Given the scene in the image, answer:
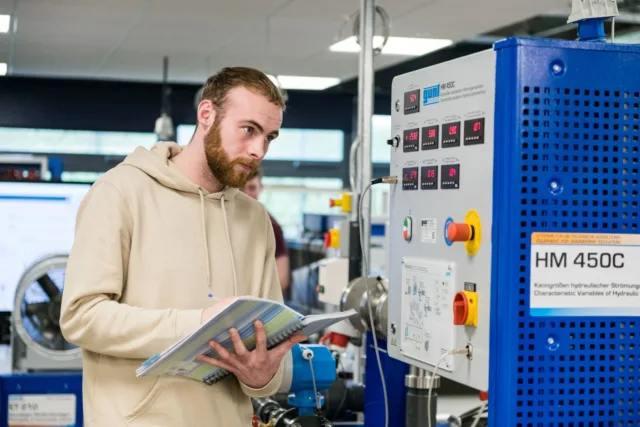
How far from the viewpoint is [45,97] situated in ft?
38.3

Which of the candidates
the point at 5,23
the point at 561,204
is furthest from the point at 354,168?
the point at 5,23

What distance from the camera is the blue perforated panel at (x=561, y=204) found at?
5.75 feet

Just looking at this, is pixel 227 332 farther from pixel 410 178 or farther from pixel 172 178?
pixel 410 178

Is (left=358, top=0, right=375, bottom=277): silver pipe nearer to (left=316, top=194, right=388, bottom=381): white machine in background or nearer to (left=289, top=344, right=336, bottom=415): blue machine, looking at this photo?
(left=316, top=194, right=388, bottom=381): white machine in background

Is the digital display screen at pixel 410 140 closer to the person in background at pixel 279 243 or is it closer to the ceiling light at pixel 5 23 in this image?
the person in background at pixel 279 243

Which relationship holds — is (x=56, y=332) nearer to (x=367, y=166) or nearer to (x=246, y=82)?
(x=367, y=166)

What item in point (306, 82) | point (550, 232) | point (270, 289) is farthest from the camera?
point (306, 82)

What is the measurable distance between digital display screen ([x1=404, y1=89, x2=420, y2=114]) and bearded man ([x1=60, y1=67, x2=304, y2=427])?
30 centimetres

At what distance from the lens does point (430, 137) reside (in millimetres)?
2068

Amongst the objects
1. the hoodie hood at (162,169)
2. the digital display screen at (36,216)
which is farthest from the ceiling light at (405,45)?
the hoodie hood at (162,169)

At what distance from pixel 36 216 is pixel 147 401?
2.80 metres

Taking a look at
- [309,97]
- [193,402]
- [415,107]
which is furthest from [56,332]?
[309,97]

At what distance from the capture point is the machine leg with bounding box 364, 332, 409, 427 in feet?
9.28

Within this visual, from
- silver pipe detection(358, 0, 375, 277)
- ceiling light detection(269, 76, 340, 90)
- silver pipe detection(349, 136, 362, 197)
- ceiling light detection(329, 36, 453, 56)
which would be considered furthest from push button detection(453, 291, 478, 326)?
ceiling light detection(269, 76, 340, 90)
